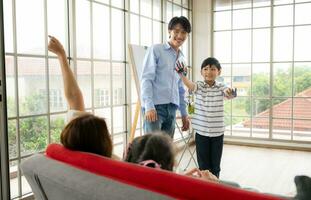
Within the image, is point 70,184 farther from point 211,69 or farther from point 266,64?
point 266,64

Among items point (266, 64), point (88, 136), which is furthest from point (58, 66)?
point (266, 64)

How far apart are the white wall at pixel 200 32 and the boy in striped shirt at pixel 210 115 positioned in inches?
119

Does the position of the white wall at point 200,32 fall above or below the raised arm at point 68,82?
above

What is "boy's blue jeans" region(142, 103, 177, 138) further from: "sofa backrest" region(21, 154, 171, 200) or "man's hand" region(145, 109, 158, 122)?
"sofa backrest" region(21, 154, 171, 200)

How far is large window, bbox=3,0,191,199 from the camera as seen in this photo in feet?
8.92

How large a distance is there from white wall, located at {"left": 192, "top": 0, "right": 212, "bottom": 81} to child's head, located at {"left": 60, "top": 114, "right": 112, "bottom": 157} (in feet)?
15.7

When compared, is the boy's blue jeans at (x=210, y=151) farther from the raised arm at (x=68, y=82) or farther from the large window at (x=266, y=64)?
the large window at (x=266, y=64)

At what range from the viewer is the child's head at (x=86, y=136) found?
126 centimetres

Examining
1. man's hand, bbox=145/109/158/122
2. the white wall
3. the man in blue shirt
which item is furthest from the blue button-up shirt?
the white wall

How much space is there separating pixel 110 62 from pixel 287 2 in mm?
3429

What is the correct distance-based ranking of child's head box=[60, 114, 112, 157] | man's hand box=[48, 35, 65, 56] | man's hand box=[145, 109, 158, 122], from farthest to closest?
man's hand box=[145, 109, 158, 122] → man's hand box=[48, 35, 65, 56] → child's head box=[60, 114, 112, 157]

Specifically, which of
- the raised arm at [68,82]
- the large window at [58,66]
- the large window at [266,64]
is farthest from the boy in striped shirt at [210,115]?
the large window at [266,64]

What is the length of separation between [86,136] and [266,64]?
16.2ft

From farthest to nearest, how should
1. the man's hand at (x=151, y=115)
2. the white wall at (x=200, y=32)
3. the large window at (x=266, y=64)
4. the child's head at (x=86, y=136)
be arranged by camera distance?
the white wall at (x=200, y=32), the large window at (x=266, y=64), the man's hand at (x=151, y=115), the child's head at (x=86, y=136)
